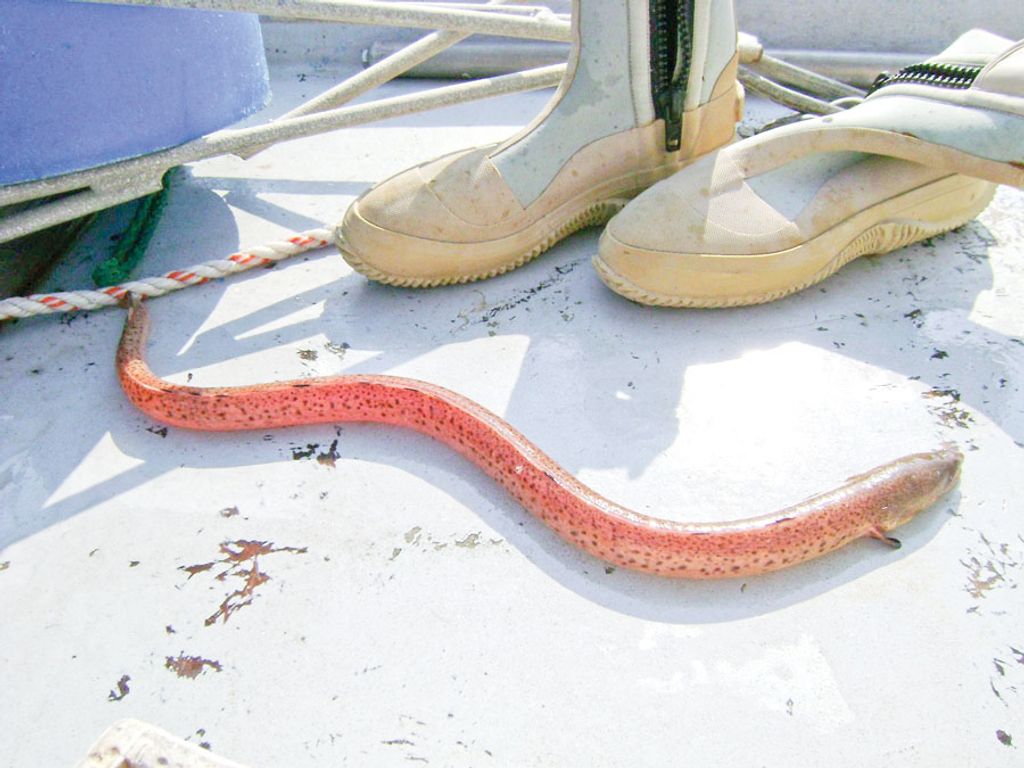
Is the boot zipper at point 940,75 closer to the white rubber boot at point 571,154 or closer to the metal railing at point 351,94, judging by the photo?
the white rubber boot at point 571,154

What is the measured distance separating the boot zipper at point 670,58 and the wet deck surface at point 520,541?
0.53 meters

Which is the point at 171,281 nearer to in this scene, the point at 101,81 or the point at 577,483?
the point at 101,81

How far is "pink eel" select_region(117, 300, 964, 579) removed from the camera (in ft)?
4.80

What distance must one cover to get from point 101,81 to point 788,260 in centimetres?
201

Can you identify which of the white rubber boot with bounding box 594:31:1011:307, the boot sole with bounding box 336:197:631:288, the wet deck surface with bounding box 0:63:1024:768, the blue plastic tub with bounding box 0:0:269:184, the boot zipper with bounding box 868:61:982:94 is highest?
the blue plastic tub with bounding box 0:0:269:184

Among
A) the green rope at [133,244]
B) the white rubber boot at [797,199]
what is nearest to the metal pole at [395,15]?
the green rope at [133,244]

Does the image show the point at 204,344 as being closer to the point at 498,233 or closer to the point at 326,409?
the point at 326,409

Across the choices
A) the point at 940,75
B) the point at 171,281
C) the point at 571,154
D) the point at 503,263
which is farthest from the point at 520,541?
the point at 940,75

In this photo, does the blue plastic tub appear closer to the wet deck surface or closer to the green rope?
the green rope

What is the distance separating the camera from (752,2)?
3695 millimetres

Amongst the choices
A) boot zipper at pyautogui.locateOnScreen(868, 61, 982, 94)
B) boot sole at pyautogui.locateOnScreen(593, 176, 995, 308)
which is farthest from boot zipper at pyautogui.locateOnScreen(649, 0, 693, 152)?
boot zipper at pyautogui.locateOnScreen(868, 61, 982, 94)

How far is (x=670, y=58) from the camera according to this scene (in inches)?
87.1

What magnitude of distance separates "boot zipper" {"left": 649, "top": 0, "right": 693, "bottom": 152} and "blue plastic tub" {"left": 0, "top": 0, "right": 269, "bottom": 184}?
1.41 m

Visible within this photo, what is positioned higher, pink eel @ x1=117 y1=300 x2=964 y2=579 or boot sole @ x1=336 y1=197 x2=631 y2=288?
boot sole @ x1=336 y1=197 x2=631 y2=288
